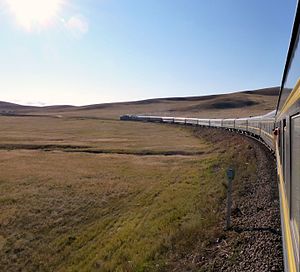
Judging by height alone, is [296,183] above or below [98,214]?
above

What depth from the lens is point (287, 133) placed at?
5676 mm

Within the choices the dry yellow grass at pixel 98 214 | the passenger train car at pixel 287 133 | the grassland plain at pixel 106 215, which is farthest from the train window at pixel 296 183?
the dry yellow grass at pixel 98 214

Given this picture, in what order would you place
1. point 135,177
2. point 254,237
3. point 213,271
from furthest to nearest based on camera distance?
point 135,177
point 254,237
point 213,271

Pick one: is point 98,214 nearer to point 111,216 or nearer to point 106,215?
point 106,215

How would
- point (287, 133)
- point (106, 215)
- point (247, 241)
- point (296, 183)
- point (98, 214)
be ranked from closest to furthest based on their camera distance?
1. point (296, 183)
2. point (287, 133)
3. point (247, 241)
4. point (106, 215)
5. point (98, 214)

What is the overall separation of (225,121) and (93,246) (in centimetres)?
4844

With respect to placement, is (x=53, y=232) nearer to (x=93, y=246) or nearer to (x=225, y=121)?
(x=93, y=246)

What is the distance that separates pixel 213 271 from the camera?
26.8 ft

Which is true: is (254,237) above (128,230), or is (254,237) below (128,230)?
above

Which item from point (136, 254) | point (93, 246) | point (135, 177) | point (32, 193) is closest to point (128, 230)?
point (93, 246)

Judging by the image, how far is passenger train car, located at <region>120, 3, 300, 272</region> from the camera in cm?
422

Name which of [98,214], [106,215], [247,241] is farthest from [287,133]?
[98,214]

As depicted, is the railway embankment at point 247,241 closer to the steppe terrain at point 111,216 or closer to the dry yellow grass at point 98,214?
the steppe terrain at point 111,216

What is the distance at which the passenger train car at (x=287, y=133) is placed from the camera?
422cm
